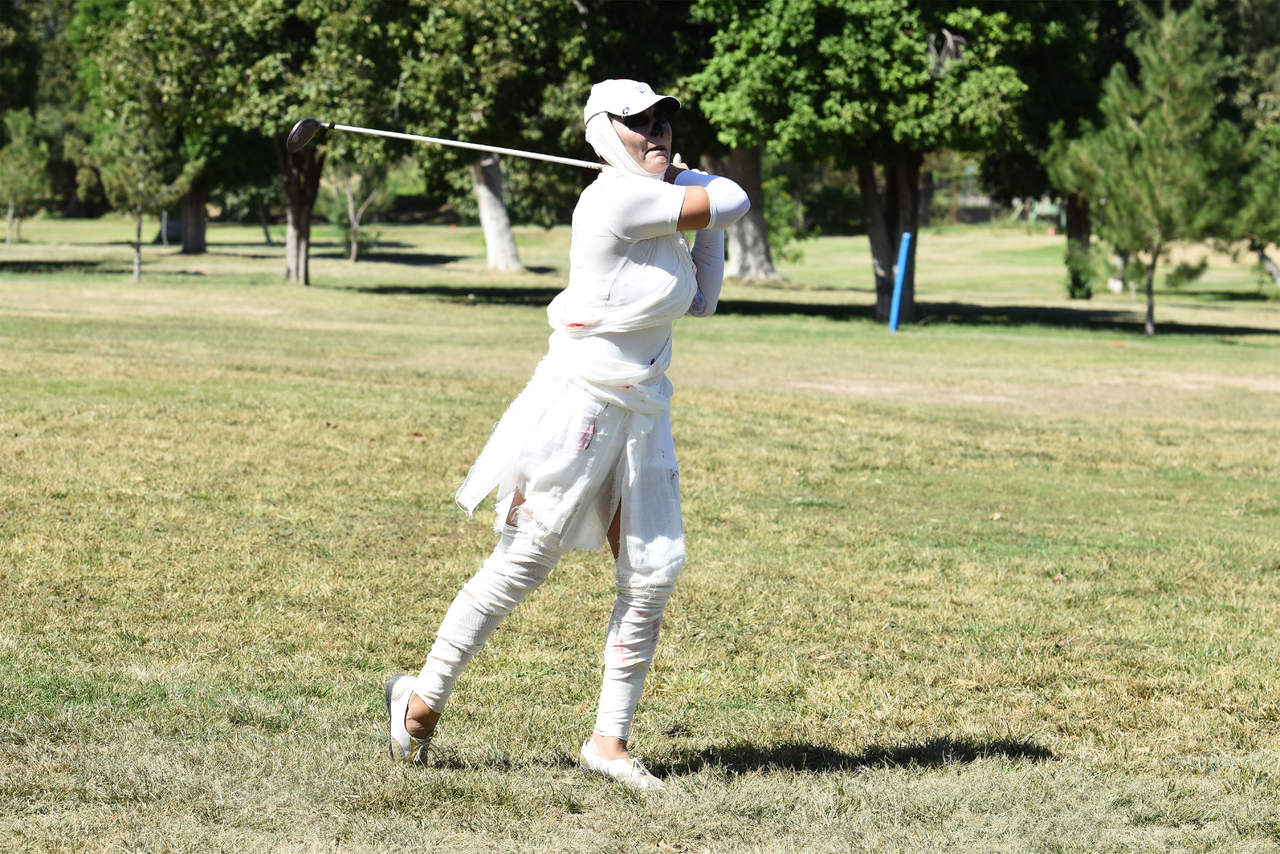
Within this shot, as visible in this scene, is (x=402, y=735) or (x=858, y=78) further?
(x=858, y=78)

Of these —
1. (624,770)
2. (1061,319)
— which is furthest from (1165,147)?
(624,770)

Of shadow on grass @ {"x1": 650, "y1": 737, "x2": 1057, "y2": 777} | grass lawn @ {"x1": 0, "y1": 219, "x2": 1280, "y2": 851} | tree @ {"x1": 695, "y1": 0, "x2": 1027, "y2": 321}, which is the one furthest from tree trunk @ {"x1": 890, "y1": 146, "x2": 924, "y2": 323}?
shadow on grass @ {"x1": 650, "y1": 737, "x2": 1057, "y2": 777}

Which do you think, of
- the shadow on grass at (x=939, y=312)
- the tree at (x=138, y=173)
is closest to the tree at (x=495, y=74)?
the shadow on grass at (x=939, y=312)

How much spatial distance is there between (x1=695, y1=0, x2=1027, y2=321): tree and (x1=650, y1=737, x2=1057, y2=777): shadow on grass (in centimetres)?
2437

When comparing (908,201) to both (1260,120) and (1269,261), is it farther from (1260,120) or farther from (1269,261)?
(1260,120)

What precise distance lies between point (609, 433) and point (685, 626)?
107 inches

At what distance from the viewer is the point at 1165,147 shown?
2878 cm

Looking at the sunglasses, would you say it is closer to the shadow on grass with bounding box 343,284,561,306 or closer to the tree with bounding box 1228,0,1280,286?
the tree with bounding box 1228,0,1280,286

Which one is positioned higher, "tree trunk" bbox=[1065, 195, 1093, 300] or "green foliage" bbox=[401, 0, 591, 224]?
"green foliage" bbox=[401, 0, 591, 224]

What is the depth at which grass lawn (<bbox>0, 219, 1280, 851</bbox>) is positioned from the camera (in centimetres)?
450

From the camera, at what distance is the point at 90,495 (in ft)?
30.1

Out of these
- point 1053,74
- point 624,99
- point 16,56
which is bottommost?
point 624,99

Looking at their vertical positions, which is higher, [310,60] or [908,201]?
[310,60]

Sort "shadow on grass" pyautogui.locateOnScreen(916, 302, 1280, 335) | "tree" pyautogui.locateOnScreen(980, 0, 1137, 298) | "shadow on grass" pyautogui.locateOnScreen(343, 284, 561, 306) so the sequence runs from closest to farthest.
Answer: "tree" pyautogui.locateOnScreen(980, 0, 1137, 298) → "shadow on grass" pyautogui.locateOnScreen(916, 302, 1280, 335) → "shadow on grass" pyautogui.locateOnScreen(343, 284, 561, 306)
